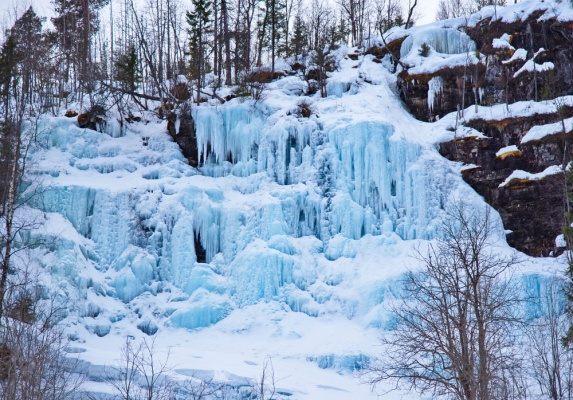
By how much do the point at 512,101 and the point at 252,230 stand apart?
1236 cm

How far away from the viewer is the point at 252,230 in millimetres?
20094

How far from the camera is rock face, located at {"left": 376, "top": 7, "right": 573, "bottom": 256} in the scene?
64.9 ft

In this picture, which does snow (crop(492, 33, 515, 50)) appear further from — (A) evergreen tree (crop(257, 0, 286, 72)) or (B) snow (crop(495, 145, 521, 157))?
(A) evergreen tree (crop(257, 0, 286, 72))

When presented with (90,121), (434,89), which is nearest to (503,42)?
(434,89)

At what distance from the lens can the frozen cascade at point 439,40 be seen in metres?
26.2

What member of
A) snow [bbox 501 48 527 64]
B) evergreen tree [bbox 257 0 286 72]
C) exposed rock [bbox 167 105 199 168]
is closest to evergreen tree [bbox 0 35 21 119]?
exposed rock [bbox 167 105 199 168]

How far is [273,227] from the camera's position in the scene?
782 inches

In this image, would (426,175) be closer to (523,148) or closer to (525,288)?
(523,148)

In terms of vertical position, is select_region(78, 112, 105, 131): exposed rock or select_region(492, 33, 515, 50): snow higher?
select_region(492, 33, 515, 50): snow

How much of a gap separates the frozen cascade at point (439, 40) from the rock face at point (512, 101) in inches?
18.4

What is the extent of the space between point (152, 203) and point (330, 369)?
9321 millimetres

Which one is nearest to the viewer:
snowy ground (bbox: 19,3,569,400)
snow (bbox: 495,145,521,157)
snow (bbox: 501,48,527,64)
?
snowy ground (bbox: 19,3,569,400)

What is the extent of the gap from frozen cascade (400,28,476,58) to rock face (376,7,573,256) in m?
0.47

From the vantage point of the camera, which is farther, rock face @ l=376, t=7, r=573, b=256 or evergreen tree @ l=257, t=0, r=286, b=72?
evergreen tree @ l=257, t=0, r=286, b=72
